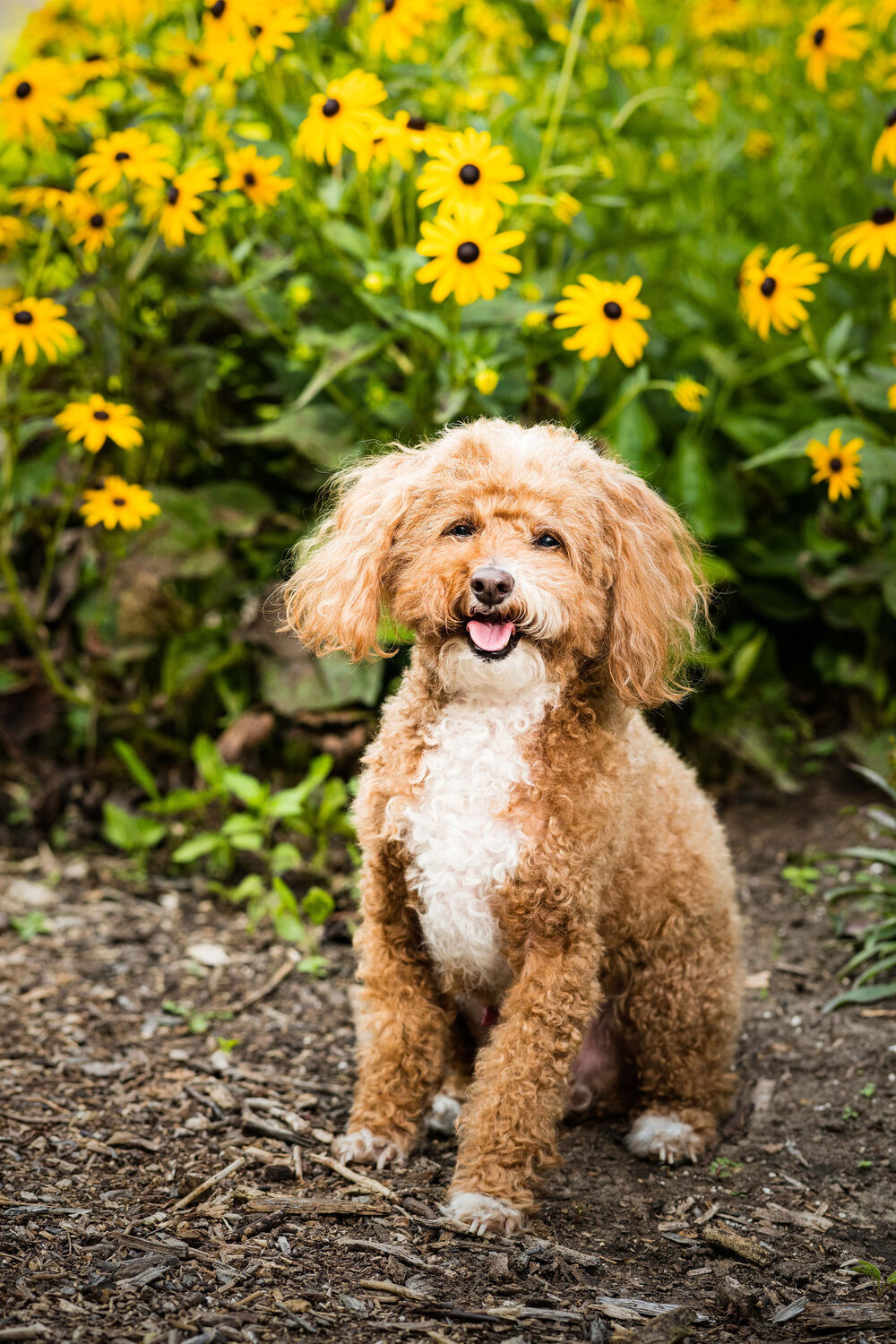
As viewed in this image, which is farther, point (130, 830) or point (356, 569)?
point (130, 830)

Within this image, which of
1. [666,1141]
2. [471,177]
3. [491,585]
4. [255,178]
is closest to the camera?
[491,585]

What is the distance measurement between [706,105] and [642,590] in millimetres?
3169

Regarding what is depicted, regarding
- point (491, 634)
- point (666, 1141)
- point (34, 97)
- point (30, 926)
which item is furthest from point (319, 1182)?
point (34, 97)

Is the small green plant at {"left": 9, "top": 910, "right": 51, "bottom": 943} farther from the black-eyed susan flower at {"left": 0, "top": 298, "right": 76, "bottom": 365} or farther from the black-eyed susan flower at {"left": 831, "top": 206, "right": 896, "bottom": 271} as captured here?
the black-eyed susan flower at {"left": 831, "top": 206, "right": 896, "bottom": 271}

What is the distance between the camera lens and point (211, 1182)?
2.37 metres

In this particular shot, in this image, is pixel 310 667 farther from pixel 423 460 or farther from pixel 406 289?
pixel 423 460

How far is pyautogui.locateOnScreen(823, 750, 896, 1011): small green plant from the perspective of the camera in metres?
3.11

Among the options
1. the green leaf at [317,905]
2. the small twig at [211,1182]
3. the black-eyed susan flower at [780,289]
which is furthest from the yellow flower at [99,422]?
the small twig at [211,1182]

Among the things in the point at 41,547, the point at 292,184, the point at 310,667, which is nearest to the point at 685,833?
the point at 310,667

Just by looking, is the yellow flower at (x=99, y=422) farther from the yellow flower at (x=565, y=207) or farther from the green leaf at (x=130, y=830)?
the yellow flower at (x=565, y=207)

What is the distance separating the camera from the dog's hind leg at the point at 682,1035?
8.39ft

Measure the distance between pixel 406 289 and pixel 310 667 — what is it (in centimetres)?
107

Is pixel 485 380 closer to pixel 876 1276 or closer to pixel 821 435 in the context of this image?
pixel 821 435

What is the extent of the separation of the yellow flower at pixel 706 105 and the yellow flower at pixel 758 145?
16 cm
